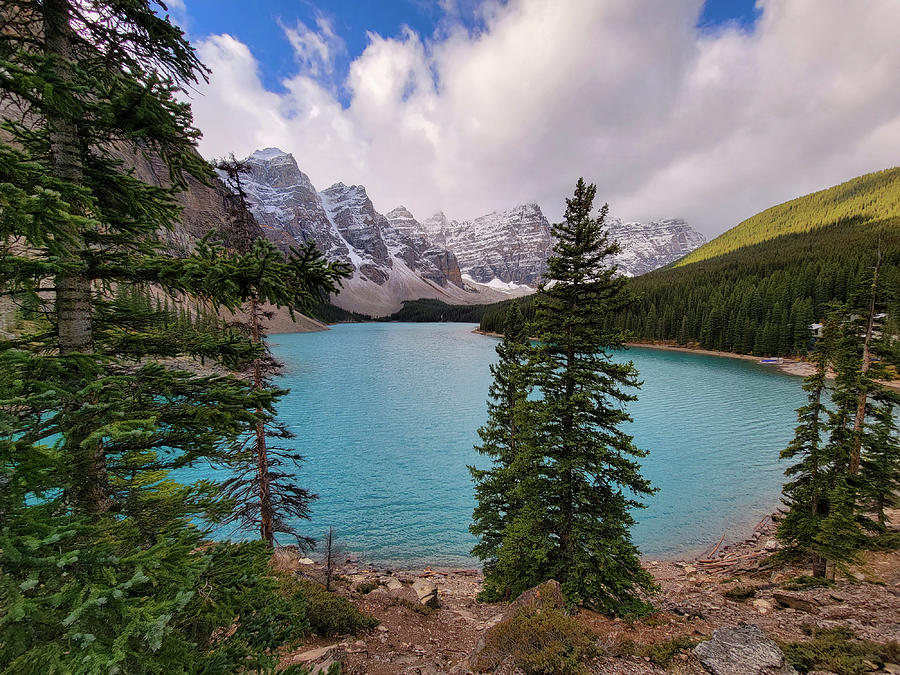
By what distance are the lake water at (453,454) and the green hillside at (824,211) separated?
135 m

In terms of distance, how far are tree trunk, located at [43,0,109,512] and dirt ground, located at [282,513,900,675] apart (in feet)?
16.5

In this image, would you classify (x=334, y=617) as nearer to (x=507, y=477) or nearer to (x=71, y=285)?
(x=507, y=477)

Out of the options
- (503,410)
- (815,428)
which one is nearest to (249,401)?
(503,410)

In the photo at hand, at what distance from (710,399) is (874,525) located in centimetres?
3614

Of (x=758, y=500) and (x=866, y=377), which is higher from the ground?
(x=866, y=377)

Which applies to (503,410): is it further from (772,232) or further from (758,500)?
(772,232)

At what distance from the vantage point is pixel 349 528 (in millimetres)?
18375

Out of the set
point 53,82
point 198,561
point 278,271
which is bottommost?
point 198,561

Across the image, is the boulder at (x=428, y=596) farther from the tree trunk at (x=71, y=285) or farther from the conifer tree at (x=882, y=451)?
the conifer tree at (x=882, y=451)

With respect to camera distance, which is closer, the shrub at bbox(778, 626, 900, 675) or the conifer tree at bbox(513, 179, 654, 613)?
the shrub at bbox(778, 626, 900, 675)

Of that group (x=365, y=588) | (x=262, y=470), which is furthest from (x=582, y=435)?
(x=262, y=470)

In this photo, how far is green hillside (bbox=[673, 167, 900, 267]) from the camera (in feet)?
432

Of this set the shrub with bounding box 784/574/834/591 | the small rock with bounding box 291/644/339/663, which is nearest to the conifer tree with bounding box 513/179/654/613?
the small rock with bounding box 291/644/339/663

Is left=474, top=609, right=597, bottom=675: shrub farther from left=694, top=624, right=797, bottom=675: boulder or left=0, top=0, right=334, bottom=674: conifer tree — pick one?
left=0, top=0, right=334, bottom=674: conifer tree
